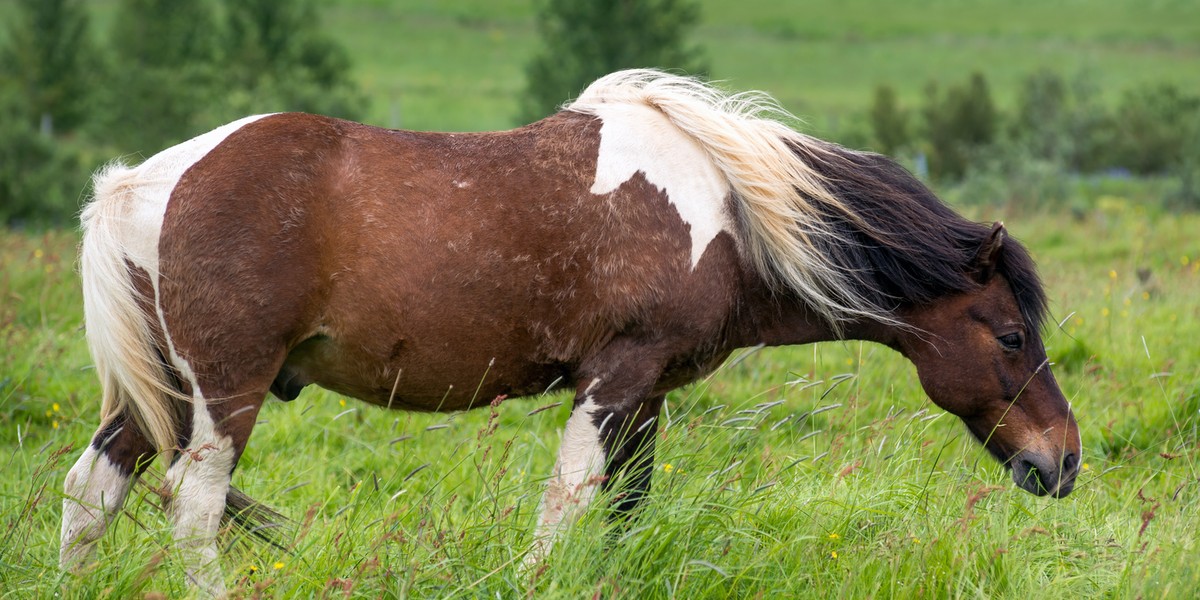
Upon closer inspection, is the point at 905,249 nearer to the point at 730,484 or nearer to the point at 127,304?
the point at 730,484

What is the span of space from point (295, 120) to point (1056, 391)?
9.51ft

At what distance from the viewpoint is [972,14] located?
6156 cm

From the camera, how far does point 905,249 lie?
12.6 feet

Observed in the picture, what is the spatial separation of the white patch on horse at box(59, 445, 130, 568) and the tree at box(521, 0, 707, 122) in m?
15.9

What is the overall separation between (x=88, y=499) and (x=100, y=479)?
72mm

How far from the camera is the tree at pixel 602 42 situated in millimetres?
19172

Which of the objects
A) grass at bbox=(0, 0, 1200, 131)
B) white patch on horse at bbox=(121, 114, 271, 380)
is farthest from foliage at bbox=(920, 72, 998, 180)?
white patch on horse at bbox=(121, 114, 271, 380)

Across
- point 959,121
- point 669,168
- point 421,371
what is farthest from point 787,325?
point 959,121

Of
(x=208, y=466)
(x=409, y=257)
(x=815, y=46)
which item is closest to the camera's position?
(x=208, y=466)

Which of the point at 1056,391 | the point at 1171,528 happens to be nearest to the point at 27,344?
the point at 1056,391

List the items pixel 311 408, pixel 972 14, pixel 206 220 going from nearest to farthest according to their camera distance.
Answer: pixel 206 220 < pixel 311 408 < pixel 972 14

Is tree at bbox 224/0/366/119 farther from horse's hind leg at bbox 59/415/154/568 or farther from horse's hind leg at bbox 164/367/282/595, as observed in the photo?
horse's hind leg at bbox 164/367/282/595

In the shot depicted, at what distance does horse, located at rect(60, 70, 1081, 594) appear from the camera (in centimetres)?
337

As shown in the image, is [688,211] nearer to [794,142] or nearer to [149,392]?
[794,142]
